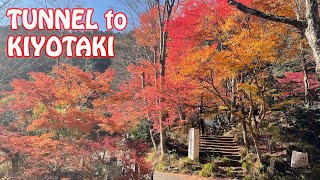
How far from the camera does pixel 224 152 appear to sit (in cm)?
1255

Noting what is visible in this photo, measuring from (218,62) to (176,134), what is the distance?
6870 millimetres

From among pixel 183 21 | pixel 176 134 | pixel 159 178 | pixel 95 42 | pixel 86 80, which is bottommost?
pixel 159 178

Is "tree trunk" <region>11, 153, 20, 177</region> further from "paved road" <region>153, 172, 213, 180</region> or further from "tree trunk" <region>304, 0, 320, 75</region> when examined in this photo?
"tree trunk" <region>304, 0, 320, 75</region>

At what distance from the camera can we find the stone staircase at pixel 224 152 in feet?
36.1

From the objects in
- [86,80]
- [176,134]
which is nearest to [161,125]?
[176,134]

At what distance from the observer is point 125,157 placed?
28.4 ft

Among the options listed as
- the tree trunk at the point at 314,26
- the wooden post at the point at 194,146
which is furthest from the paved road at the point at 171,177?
the tree trunk at the point at 314,26

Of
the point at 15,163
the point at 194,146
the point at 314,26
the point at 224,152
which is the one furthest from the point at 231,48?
the point at 15,163

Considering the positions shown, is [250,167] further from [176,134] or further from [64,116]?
[64,116]

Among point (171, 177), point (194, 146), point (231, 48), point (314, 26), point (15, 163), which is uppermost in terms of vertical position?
point (231, 48)

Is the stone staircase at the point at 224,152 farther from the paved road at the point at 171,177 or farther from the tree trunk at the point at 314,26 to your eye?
the tree trunk at the point at 314,26

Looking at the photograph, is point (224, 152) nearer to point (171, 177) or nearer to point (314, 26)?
point (171, 177)

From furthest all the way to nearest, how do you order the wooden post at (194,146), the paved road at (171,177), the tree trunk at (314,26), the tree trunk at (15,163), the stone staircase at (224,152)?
1. the wooden post at (194,146)
2. the stone staircase at (224,152)
3. the paved road at (171,177)
4. the tree trunk at (15,163)
5. the tree trunk at (314,26)

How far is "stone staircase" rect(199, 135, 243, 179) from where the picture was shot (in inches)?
433
